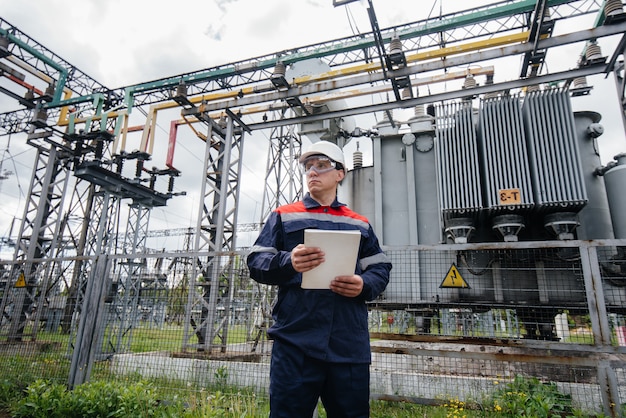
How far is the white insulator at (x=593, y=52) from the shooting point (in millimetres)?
6770

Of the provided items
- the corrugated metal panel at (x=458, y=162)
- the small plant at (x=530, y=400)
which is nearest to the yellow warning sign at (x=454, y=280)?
the small plant at (x=530, y=400)

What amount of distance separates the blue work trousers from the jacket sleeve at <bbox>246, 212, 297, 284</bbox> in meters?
0.35

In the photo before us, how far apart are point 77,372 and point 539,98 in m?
7.92

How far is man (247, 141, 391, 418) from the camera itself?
5.72ft

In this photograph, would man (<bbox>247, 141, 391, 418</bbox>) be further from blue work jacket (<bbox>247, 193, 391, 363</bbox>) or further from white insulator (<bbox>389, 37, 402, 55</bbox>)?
white insulator (<bbox>389, 37, 402, 55</bbox>)

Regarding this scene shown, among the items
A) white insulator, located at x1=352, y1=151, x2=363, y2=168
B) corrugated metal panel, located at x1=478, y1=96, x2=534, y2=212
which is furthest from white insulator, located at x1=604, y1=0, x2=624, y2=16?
white insulator, located at x1=352, y1=151, x2=363, y2=168

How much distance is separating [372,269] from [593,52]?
25.2ft

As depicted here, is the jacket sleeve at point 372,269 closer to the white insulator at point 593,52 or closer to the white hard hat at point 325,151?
the white hard hat at point 325,151

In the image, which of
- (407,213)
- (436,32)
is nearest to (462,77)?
(436,32)

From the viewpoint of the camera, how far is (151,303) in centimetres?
504

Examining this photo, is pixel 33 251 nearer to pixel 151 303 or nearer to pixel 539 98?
pixel 151 303

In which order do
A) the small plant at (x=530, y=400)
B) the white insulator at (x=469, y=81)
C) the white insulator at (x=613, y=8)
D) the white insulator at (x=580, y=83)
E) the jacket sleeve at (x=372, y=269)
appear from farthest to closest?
the white insulator at (x=469, y=81) < the white insulator at (x=580, y=83) < the white insulator at (x=613, y=8) < the small plant at (x=530, y=400) < the jacket sleeve at (x=372, y=269)

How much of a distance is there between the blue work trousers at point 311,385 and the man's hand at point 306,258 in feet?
1.53

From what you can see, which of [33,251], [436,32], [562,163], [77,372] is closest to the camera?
[77,372]
